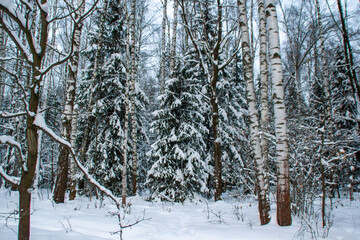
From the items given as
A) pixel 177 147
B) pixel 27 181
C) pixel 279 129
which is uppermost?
pixel 279 129

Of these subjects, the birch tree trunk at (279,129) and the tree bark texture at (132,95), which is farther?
the tree bark texture at (132,95)

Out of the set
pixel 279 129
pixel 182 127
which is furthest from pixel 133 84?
pixel 279 129

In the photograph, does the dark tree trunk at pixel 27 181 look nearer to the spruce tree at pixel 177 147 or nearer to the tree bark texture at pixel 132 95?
the spruce tree at pixel 177 147

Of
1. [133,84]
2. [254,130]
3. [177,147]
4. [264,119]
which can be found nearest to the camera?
[254,130]

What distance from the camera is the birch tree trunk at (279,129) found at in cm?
455

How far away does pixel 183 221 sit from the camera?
5.85 metres

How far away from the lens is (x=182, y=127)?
11086mm

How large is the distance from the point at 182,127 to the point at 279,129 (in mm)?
6573

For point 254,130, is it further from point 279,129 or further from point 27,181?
point 27,181

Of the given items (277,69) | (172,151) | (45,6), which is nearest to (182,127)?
(172,151)

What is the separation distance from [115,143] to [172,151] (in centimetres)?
328

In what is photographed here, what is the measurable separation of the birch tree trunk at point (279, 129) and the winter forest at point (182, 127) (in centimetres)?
2

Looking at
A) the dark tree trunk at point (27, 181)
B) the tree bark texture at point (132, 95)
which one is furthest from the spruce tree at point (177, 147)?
the dark tree trunk at point (27, 181)

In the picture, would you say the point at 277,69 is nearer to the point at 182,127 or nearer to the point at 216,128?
the point at 216,128
